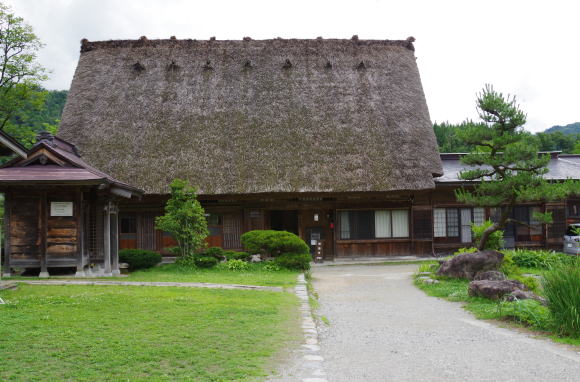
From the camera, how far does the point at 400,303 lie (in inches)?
429

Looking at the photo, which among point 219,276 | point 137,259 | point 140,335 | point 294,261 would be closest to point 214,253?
point 137,259

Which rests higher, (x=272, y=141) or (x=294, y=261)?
(x=272, y=141)

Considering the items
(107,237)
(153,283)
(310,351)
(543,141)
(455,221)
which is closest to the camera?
(310,351)

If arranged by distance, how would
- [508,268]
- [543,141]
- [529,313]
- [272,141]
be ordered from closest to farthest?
[529,313] < [508,268] < [272,141] < [543,141]

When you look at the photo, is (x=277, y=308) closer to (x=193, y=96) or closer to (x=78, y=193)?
(x=78, y=193)

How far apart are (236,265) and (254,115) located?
8355 mm

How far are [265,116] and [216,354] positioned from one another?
17437mm

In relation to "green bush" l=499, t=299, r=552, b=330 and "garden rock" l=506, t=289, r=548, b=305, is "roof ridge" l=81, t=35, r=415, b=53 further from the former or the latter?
"green bush" l=499, t=299, r=552, b=330

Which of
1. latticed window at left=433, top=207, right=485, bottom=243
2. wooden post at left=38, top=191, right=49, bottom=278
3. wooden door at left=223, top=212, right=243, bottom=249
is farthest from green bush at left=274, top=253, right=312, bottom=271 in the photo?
latticed window at left=433, top=207, right=485, bottom=243

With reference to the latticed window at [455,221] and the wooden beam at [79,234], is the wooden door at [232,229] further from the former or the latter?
the latticed window at [455,221]

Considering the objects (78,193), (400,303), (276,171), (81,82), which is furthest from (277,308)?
(81,82)

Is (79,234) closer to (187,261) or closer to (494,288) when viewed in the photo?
(187,261)

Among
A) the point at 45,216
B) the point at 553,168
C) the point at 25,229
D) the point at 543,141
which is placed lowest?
the point at 25,229

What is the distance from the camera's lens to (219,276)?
14445mm
